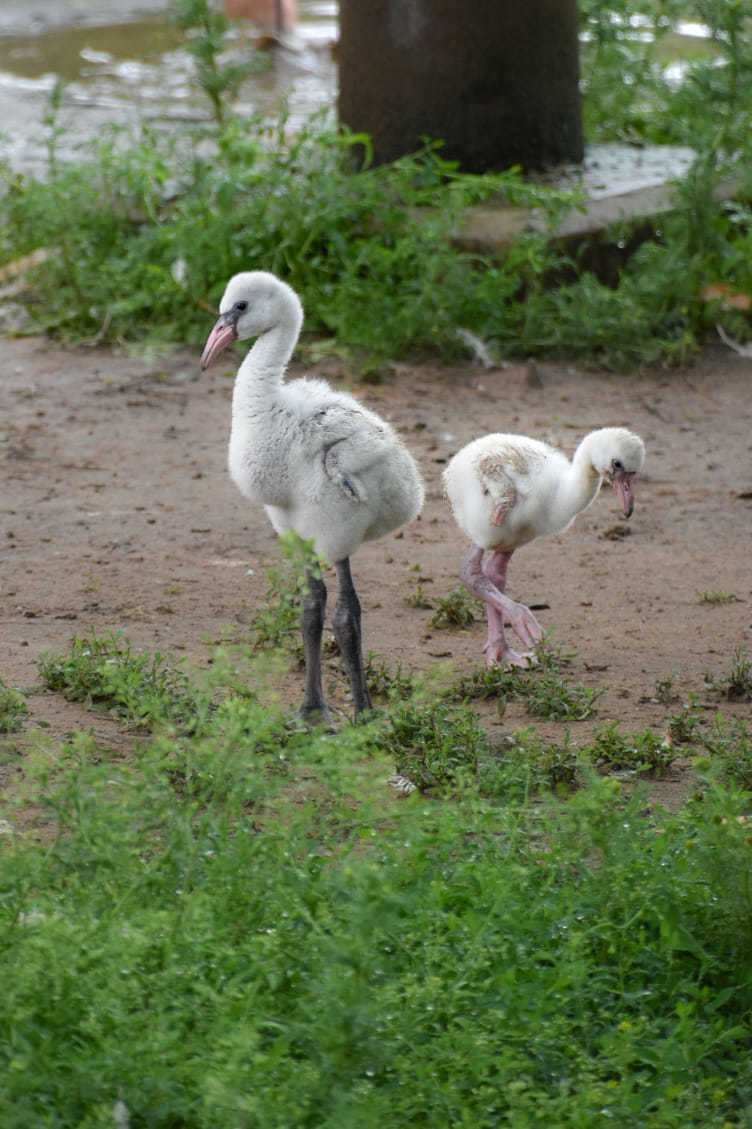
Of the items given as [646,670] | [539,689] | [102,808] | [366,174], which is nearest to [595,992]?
[102,808]

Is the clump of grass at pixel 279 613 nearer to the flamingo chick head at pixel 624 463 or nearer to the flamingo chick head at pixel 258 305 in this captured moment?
the flamingo chick head at pixel 258 305

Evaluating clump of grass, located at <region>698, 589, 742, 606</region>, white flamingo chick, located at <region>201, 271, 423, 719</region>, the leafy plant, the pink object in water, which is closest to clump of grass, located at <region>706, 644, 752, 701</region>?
clump of grass, located at <region>698, 589, 742, 606</region>

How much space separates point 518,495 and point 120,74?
10.2m

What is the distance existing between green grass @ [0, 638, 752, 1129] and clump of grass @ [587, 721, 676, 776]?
69 centimetres

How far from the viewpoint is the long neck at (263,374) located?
4.68 m

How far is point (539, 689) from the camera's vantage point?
4836 millimetres

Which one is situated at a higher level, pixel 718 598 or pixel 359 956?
pixel 359 956

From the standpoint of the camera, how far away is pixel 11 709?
436 centimetres

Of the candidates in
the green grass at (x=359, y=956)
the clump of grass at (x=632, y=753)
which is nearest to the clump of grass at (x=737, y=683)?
the clump of grass at (x=632, y=753)

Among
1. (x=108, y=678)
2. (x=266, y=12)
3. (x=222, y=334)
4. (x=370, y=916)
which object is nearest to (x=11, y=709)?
(x=108, y=678)

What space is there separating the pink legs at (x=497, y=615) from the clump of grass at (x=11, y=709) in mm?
1631

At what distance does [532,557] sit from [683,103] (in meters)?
4.18

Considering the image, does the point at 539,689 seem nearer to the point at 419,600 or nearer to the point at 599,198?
the point at 419,600

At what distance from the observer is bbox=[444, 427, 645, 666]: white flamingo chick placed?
5.16 metres
